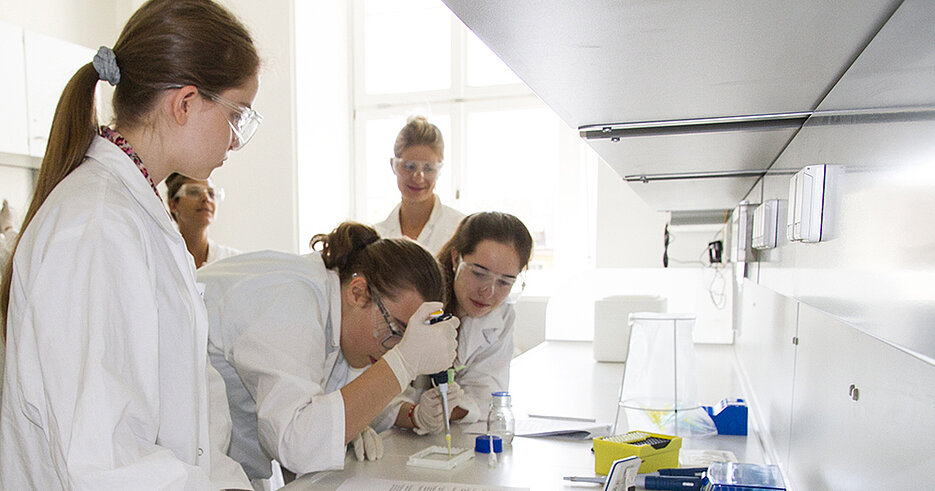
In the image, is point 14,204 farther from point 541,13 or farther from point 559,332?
point 541,13

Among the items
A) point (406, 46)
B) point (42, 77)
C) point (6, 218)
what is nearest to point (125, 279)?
point (6, 218)

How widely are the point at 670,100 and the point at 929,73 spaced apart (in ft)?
1.40

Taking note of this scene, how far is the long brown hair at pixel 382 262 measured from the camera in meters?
1.39

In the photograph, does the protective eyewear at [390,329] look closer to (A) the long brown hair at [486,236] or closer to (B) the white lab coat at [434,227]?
(A) the long brown hair at [486,236]

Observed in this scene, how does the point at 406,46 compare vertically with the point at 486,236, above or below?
above

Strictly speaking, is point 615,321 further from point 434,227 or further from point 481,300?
point 481,300

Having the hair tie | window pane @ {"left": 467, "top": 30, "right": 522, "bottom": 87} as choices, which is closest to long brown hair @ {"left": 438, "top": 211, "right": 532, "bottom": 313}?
the hair tie

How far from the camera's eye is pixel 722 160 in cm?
138

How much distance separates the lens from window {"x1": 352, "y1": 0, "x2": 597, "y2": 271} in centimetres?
450

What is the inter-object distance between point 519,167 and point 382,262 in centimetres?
338

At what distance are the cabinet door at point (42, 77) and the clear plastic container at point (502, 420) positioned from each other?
2.73 meters

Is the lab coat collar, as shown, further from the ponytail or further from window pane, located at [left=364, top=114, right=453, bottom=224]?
window pane, located at [left=364, top=114, right=453, bottom=224]

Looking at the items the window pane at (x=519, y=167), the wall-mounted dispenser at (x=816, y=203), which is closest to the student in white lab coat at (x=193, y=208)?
the window pane at (x=519, y=167)

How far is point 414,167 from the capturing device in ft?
8.87
